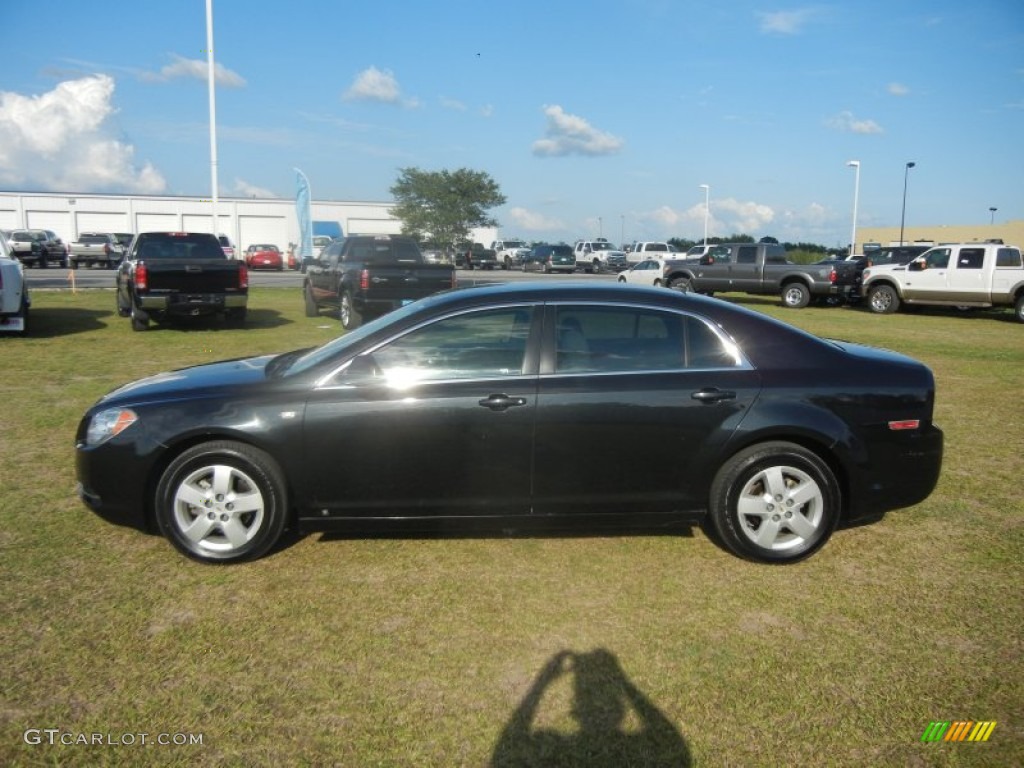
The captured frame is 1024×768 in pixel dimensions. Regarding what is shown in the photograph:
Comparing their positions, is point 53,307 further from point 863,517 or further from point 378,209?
point 378,209

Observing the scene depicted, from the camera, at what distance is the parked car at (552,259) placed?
155 ft

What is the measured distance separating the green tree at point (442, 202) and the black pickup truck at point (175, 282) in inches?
1984

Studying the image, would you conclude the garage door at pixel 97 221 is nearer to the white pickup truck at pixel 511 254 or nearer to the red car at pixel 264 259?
the red car at pixel 264 259

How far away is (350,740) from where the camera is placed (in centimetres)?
278

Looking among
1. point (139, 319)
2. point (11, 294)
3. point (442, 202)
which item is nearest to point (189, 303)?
point (139, 319)

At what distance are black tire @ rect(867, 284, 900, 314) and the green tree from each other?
4565 centimetres

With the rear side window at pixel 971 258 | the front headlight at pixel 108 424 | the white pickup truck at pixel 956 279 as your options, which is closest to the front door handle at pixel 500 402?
the front headlight at pixel 108 424

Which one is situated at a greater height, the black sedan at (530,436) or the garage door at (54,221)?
the garage door at (54,221)

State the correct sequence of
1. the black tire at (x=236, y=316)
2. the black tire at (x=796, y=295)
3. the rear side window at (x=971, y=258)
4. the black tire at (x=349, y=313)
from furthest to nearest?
1. the black tire at (x=796, y=295)
2. the rear side window at (x=971, y=258)
3. the black tire at (x=349, y=313)
4. the black tire at (x=236, y=316)

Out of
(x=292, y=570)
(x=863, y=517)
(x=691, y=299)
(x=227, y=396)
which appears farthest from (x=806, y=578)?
(x=227, y=396)

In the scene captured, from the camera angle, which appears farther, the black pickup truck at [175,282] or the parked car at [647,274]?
the parked car at [647,274]

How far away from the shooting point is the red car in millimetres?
43438

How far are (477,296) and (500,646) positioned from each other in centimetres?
195

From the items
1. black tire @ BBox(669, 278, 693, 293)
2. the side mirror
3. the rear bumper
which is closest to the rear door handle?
the side mirror
